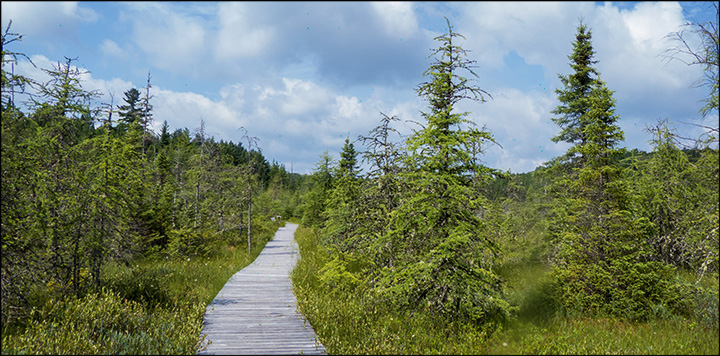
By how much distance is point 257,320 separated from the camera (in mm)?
8328

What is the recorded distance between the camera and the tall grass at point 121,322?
6.17 m

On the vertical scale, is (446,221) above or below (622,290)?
above

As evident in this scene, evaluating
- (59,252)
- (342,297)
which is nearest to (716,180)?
(342,297)

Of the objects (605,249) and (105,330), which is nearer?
(105,330)

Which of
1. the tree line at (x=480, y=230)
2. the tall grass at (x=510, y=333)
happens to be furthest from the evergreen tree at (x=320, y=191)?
the tall grass at (x=510, y=333)

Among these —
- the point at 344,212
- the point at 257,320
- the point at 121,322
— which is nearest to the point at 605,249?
the point at 344,212

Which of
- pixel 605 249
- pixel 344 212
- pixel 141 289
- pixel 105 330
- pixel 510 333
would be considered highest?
pixel 344 212

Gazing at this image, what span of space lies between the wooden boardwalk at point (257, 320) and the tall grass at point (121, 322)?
15.1 inches

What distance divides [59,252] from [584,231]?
47.3ft

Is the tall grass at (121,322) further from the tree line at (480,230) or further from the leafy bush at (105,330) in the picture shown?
the tree line at (480,230)

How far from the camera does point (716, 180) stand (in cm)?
608

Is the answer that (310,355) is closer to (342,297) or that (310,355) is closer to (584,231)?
(342,297)

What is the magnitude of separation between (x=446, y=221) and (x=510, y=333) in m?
2.47

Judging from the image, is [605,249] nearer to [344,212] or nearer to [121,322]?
[344,212]
